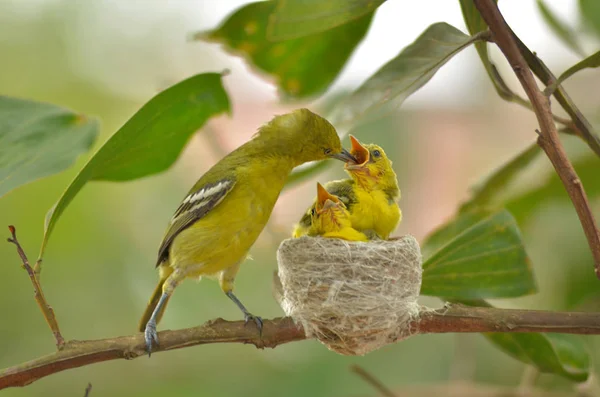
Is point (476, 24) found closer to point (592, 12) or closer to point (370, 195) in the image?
point (592, 12)

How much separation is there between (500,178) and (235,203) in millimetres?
812

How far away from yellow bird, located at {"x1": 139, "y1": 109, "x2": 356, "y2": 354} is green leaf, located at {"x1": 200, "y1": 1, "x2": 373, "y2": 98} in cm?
17

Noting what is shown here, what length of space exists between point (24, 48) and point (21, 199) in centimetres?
131

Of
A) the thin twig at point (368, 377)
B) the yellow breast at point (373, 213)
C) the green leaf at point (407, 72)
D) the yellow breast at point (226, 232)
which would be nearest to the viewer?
the green leaf at point (407, 72)

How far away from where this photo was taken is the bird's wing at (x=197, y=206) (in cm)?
209

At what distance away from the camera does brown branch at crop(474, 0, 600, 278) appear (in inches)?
49.6

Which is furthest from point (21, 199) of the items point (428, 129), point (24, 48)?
point (428, 129)

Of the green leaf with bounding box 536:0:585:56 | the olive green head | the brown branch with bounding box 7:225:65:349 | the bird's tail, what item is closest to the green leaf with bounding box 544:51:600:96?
the green leaf with bounding box 536:0:585:56

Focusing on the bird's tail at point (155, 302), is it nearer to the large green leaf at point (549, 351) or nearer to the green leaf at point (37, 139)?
the green leaf at point (37, 139)

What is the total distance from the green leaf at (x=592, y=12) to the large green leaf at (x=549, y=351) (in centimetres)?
103

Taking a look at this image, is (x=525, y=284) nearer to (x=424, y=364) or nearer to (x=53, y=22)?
(x=424, y=364)

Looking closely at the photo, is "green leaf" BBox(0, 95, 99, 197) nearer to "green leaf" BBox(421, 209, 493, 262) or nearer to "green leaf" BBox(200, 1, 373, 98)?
"green leaf" BBox(200, 1, 373, 98)

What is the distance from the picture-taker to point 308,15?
144 centimetres

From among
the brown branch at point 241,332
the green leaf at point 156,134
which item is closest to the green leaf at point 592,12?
the brown branch at point 241,332
